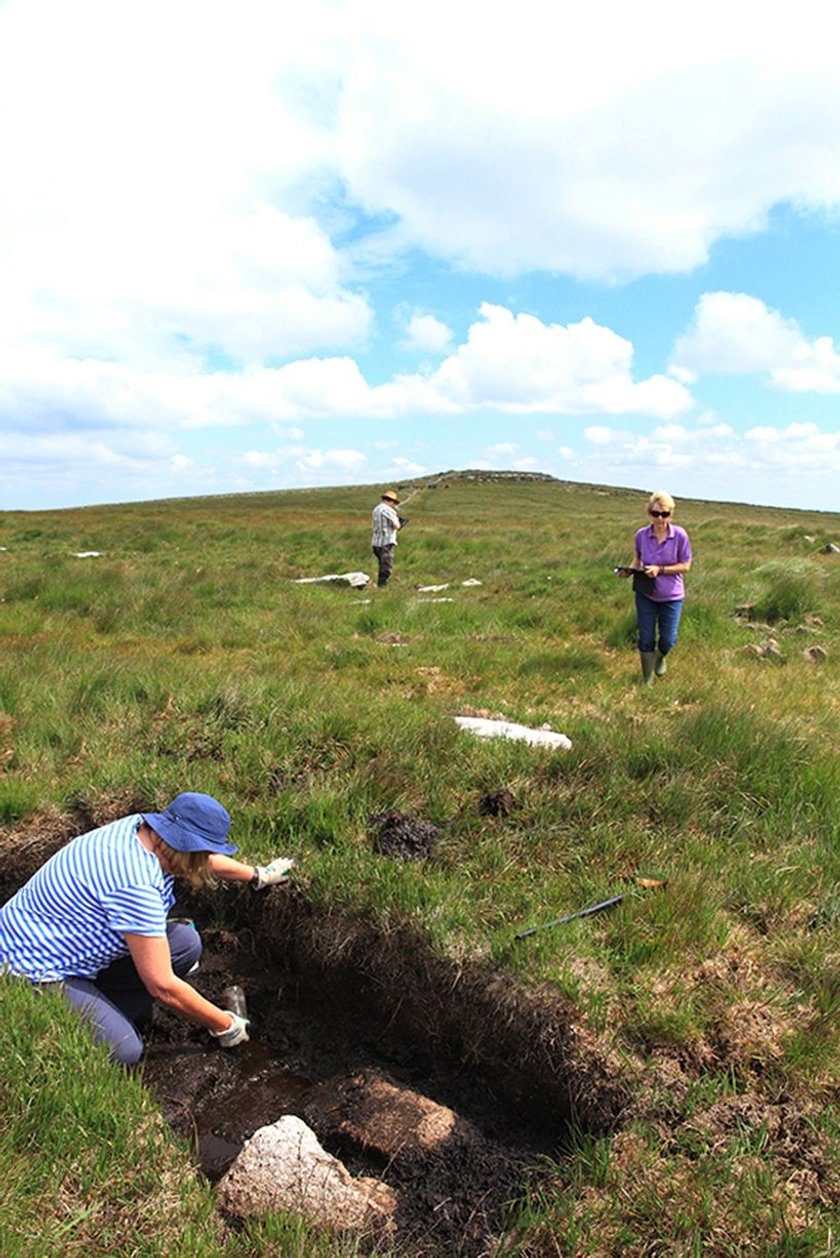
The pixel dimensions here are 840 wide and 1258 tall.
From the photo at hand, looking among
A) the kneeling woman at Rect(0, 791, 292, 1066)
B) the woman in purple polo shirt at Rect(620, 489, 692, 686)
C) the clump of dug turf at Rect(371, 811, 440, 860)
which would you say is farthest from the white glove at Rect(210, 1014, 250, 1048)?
the woman in purple polo shirt at Rect(620, 489, 692, 686)

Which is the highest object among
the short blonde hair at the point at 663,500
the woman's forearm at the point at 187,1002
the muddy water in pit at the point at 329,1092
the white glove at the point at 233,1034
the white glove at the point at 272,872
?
the short blonde hair at the point at 663,500

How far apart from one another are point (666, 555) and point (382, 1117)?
5858 mm

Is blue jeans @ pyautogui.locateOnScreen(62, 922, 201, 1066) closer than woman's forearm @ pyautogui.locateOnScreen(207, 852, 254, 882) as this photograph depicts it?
Yes

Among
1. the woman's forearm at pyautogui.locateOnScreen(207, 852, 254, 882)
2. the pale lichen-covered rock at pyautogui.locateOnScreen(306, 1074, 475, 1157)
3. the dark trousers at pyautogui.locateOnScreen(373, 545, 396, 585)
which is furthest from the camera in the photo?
the dark trousers at pyautogui.locateOnScreen(373, 545, 396, 585)

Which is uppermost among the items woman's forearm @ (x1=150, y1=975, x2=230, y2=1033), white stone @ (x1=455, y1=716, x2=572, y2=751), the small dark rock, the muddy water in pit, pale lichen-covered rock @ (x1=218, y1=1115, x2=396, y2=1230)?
white stone @ (x1=455, y1=716, x2=572, y2=751)

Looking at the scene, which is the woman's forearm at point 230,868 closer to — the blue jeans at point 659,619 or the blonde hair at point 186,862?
the blonde hair at point 186,862

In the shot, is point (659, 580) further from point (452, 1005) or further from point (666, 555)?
point (452, 1005)

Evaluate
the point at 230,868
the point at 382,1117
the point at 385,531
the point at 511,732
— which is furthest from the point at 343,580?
the point at 382,1117

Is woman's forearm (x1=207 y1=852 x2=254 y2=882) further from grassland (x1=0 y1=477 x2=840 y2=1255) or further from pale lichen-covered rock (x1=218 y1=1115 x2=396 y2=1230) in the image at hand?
pale lichen-covered rock (x1=218 y1=1115 x2=396 y2=1230)

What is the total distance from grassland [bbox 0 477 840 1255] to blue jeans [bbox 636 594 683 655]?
41 centimetres

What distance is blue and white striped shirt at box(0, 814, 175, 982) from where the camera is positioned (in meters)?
3.26

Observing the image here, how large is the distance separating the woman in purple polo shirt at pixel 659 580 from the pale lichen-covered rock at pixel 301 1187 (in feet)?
17.9

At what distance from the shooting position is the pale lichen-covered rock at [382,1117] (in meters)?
2.91

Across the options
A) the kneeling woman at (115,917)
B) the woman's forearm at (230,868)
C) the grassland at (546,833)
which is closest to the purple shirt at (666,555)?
the grassland at (546,833)
